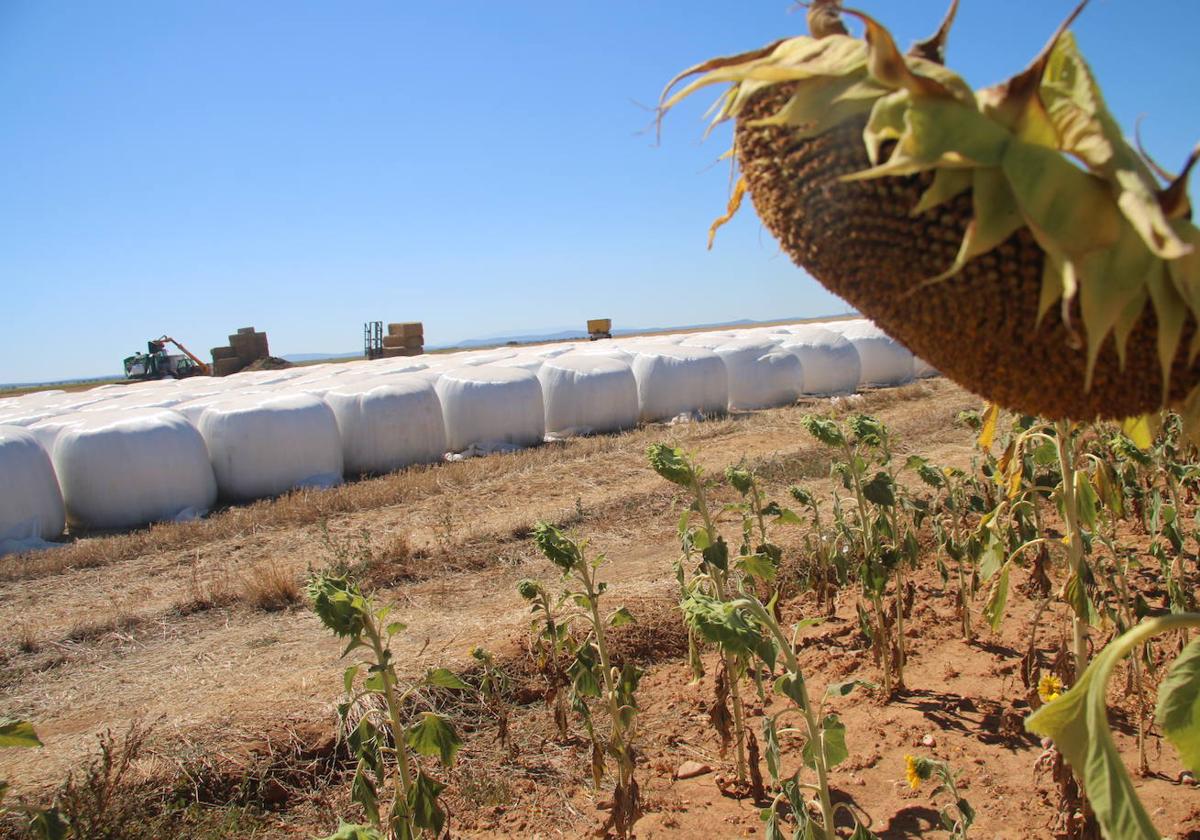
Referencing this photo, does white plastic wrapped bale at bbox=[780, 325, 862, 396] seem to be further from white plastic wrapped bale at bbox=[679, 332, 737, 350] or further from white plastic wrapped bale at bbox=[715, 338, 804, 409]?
white plastic wrapped bale at bbox=[679, 332, 737, 350]

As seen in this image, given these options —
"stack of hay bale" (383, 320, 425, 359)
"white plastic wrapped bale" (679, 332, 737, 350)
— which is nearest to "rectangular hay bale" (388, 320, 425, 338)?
"stack of hay bale" (383, 320, 425, 359)

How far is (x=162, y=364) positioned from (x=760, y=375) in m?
25.8

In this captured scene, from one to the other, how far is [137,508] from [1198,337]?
1035 centimetres

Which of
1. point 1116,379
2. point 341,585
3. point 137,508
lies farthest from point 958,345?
point 137,508

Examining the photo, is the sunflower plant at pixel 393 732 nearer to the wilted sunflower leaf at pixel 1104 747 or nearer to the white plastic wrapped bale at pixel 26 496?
the wilted sunflower leaf at pixel 1104 747

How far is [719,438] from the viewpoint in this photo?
11734mm

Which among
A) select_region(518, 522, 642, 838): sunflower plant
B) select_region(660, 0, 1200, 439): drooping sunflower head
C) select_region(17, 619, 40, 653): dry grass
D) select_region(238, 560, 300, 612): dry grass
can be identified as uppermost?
select_region(660, 0, 1200, 439): drooping sunflower head

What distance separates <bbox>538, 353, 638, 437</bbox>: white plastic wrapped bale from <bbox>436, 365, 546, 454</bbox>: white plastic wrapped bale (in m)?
0.57

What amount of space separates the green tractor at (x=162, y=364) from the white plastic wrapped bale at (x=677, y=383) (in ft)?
80.6

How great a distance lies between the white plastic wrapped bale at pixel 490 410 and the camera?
466 inches

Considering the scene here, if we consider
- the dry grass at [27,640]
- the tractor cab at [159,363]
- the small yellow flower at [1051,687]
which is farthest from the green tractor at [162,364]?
the small yellow flower at [1051,687]

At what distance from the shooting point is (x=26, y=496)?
A: 340 inches

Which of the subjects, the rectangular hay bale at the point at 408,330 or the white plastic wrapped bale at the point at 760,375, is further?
the rectangular hay bale at the point at 408,330

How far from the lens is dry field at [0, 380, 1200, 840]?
3.12 m
